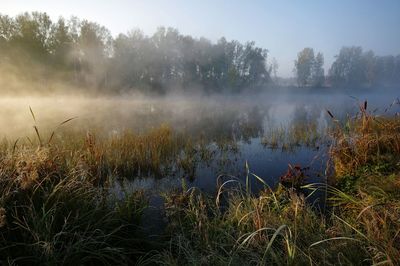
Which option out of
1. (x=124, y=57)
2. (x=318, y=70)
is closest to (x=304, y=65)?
(x=318, y=70)

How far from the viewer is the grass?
2.87m

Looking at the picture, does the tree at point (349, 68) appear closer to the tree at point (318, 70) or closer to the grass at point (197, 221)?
the tree at point (318, 70)

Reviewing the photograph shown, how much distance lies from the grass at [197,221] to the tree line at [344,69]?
295 ft

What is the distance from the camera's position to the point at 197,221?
4191mm

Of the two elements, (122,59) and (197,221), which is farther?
(122,59)

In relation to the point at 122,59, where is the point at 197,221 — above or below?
below

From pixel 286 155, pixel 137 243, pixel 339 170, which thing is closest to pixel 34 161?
pixel 137 243

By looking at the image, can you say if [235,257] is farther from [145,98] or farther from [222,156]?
[145,98]

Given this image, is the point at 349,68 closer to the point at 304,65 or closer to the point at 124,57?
the point at 304,65

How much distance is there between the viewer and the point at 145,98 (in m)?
46.9

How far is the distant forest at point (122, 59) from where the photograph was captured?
35812 millimetres

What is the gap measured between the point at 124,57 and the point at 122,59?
59cm

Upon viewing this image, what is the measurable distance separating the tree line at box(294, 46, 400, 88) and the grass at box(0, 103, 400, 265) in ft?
295

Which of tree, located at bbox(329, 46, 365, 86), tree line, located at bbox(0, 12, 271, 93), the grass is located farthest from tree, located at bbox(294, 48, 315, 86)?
the grass
